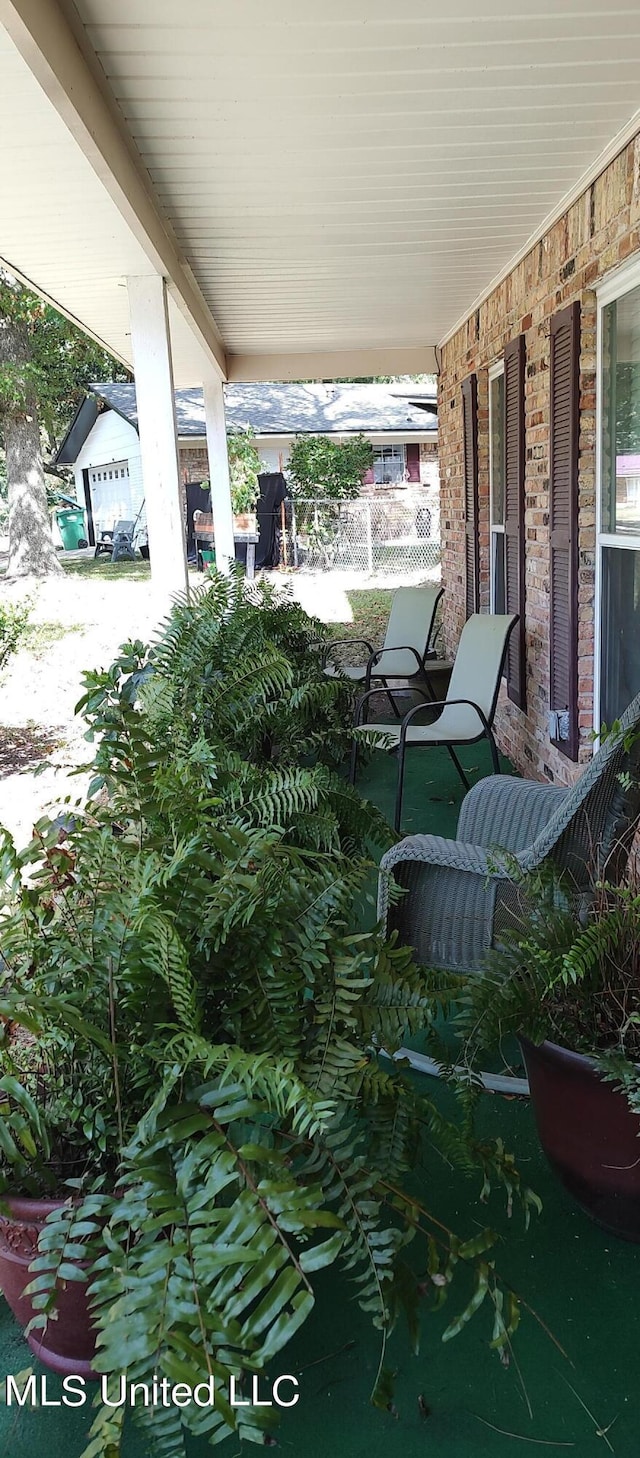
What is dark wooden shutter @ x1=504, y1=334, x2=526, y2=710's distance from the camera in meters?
4.74

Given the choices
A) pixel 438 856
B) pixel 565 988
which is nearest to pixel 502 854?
pixel 438 856

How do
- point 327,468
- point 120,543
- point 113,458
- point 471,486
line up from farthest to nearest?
point 113,458
point 120,543
point 327,468
point 471,486

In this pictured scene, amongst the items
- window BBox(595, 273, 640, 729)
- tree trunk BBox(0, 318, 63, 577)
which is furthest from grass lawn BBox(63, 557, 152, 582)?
window BBox(595, 273, 640, 729)

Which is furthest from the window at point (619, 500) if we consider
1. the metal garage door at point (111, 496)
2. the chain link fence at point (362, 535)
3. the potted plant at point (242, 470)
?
the metal garage door at point (111, 496)

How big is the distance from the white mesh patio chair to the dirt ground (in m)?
0.70

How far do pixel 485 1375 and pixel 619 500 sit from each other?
2.76 m

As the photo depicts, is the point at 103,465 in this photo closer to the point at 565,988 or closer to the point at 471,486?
the point at 471,486

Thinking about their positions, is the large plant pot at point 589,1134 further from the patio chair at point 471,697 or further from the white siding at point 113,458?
the white siding at point 113,458

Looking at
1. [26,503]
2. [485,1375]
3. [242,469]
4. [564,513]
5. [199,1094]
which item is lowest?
[485,1375]

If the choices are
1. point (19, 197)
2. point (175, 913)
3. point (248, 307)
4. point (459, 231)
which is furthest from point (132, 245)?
point (175, 913)

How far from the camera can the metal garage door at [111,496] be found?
2300cm

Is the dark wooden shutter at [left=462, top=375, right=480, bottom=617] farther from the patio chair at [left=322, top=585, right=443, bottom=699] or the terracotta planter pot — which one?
the terracotta planter pot

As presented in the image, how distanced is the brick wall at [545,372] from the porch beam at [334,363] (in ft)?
4.61

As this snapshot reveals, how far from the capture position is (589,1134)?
1.82 m
